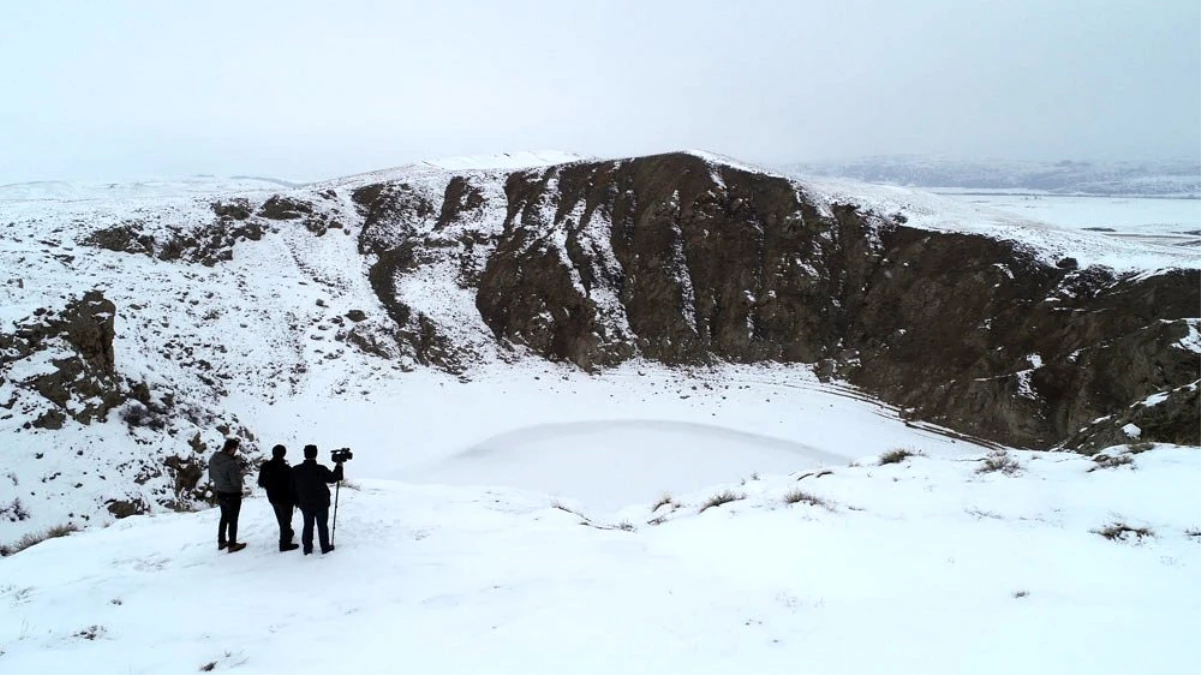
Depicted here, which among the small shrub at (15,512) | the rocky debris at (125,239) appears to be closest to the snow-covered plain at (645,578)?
the small shrub at (15,512)

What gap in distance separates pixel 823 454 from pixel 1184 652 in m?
20.2

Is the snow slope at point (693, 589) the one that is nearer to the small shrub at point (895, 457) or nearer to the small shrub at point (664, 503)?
the small shrub at point (895, 457)

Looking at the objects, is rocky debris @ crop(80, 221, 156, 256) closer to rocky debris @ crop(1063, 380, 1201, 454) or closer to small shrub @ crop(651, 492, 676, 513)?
small shrub @ crop(651, 492, 676, 513)

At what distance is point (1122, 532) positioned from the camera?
7078 mm

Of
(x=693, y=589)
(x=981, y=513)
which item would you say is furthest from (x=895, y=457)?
(x=693, y=589)

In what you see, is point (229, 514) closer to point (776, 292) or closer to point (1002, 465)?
point (1002, 465)

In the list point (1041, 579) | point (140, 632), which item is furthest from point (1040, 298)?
point (140, 632)

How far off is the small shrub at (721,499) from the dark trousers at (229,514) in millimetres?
8324

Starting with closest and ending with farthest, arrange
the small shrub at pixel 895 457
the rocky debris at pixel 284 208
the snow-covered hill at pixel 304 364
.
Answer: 1. the small shrub at pixel 895 457
2. the snow-covered hill at pixel 304 364
3. the rocky debris at pixel 284 208

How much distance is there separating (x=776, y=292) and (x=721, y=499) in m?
24.4

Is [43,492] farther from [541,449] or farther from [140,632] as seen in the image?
[541,449]

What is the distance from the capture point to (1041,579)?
20.3 ft

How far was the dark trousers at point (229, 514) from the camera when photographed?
9.41m

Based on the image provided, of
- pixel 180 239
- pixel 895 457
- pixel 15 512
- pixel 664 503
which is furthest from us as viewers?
pixel 180 239
